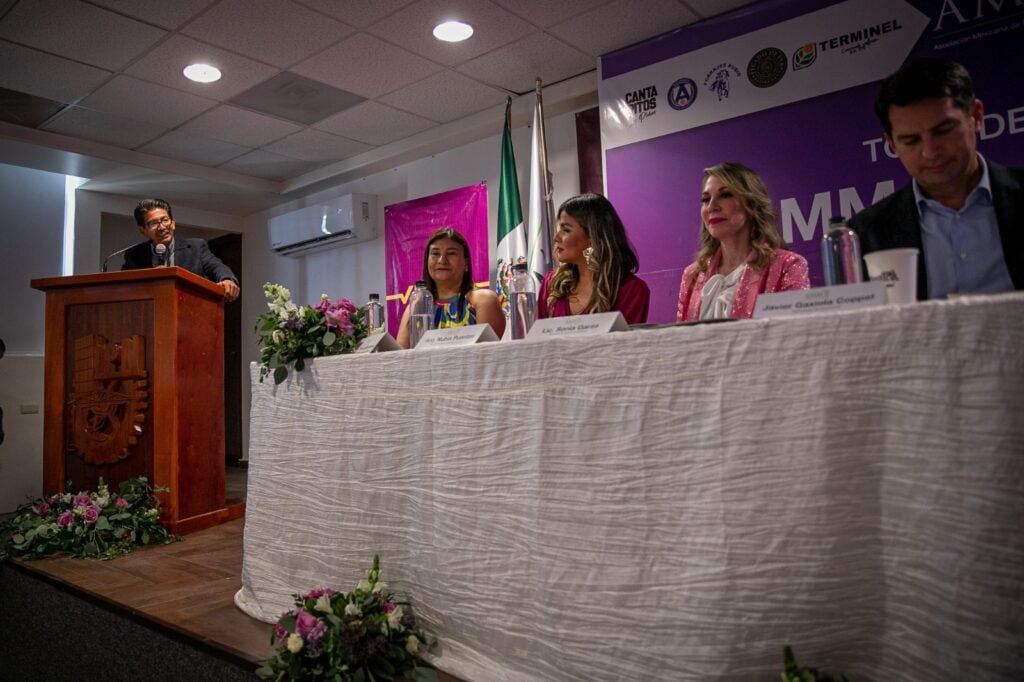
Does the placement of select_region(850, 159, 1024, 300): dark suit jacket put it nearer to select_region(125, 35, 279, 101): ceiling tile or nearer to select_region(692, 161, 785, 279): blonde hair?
select_region(692, 161, 785, 279): blonde hair

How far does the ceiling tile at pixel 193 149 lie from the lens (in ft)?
15.6

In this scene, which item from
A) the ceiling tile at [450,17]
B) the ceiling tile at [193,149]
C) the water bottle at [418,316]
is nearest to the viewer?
the water bottle at [418,316]

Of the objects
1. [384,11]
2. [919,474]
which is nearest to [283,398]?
[919,474]

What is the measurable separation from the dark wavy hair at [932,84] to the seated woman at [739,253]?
46 centimetres

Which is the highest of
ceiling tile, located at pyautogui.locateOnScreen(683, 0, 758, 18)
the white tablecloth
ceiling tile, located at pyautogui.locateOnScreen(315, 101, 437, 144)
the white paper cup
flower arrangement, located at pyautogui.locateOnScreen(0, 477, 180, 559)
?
ceiling tile, located at pyautogui.locateOnScreen(315, 101, 437, 144)

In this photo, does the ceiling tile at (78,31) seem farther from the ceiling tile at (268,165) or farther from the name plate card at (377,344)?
the name plate card at (377,344)

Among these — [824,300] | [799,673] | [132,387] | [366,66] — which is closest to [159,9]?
[366,66]

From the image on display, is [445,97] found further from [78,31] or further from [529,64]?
[78,31]

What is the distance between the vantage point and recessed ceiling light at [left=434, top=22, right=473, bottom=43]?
336 centimetres

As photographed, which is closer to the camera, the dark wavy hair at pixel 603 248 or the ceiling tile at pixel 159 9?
the dark wavy hair at pixel 603 248

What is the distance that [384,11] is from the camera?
3205 mm

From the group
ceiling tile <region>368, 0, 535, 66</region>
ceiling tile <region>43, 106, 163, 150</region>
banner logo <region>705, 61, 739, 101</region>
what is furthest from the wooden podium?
banner logo <region>705, 61, 739, 101</region>

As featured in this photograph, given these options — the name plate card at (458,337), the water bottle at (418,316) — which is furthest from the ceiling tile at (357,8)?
the name plate card at (458,337)

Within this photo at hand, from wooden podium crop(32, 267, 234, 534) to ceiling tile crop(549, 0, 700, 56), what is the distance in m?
2.19
